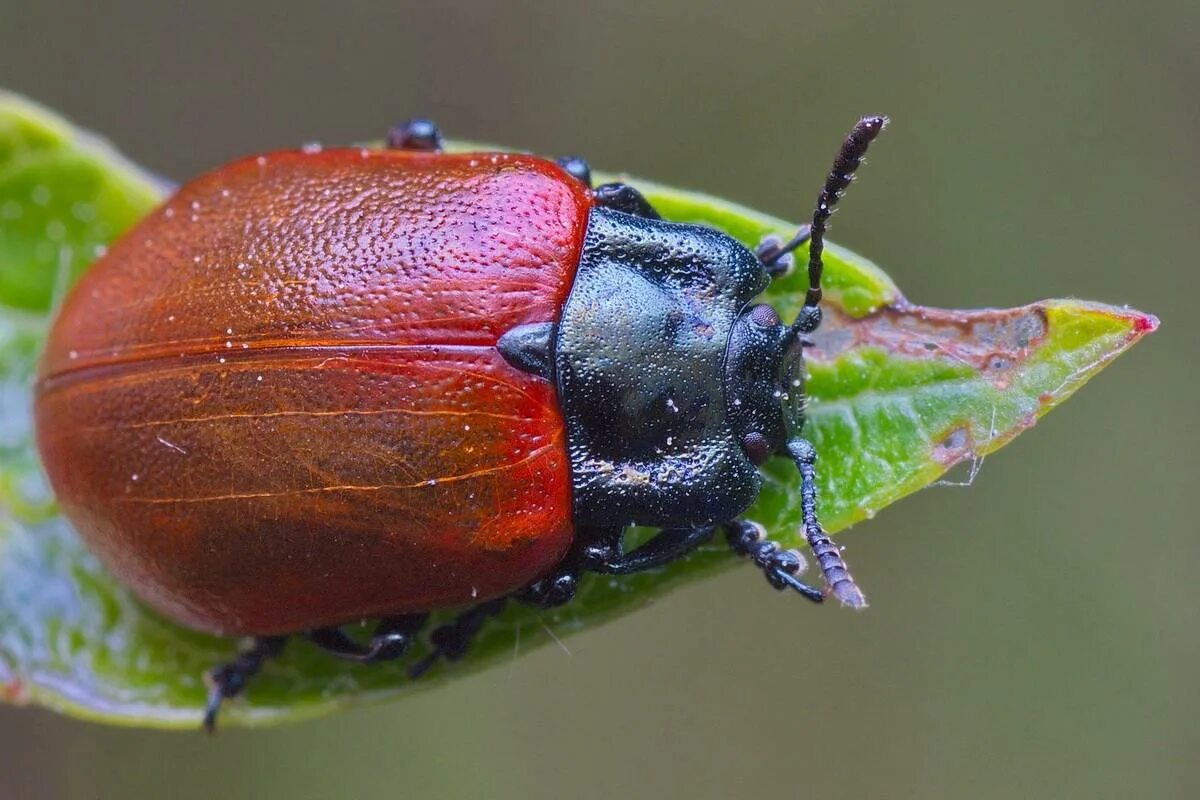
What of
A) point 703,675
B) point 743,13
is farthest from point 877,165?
point 703,675

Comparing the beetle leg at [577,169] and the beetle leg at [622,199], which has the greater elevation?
the beetle leg at [577,169]

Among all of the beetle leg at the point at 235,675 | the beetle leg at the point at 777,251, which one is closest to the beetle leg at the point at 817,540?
the beetle leg at the point at 777,251

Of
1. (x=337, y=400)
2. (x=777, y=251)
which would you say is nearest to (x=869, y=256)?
(x=777, y=251)

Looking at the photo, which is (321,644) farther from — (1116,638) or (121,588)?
(1116,638)

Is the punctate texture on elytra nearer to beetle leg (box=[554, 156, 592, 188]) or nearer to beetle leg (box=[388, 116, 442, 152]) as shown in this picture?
beetle leg (box=[554, 156, 592, 188])

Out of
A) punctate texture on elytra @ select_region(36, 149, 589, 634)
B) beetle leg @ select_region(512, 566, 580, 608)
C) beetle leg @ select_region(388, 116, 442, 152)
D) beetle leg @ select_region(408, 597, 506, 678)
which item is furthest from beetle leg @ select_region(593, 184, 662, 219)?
beetle leg @ select_region(408, 597, 506, 678)

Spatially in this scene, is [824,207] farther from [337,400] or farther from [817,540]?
[337,400]

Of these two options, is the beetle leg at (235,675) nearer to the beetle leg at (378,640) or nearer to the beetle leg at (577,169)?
the beetle leg at (378,640)
